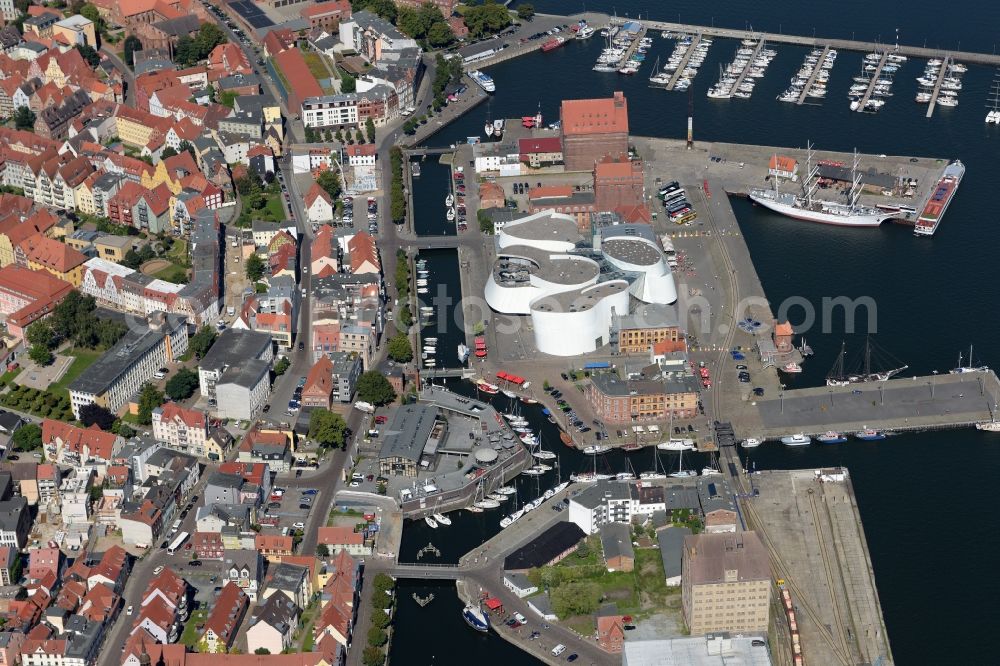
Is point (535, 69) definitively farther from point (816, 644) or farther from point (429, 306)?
point (816, 644)

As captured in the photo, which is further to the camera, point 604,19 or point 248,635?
point 604,19

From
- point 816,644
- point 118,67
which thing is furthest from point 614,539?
point 118,67

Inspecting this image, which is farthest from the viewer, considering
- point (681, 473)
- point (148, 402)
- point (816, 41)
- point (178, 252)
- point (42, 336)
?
point (816, 41)

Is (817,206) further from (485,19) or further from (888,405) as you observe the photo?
(485,19)

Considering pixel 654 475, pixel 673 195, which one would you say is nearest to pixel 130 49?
pixel 673 195

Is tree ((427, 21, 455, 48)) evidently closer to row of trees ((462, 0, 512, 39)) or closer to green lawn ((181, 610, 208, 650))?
row of trees ((462, 0, 512, 39))

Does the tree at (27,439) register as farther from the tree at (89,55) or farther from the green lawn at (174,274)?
the tree at (89,55)
